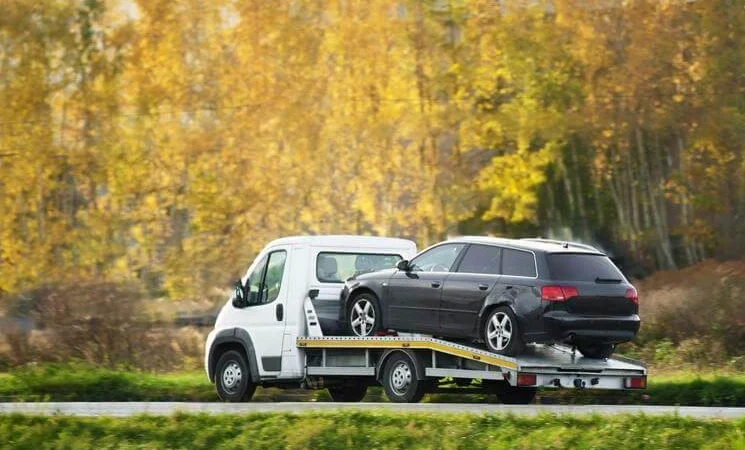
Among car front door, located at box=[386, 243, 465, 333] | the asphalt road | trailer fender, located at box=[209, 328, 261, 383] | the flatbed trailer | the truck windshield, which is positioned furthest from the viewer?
trailer fender, located at box=[209, 328, 261, 383]

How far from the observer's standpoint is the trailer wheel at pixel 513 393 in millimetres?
19812

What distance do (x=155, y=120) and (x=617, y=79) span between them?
9.60 m

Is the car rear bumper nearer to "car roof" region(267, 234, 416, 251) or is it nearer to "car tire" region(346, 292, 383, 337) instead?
"car tire" region(346, 292, 383, 337)

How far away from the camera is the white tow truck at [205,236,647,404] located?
18438 millimetres

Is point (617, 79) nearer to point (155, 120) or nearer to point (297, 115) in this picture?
point (297, 115)

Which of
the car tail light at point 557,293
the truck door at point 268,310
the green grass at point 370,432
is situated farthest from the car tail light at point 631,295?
the truck door at point 268,310

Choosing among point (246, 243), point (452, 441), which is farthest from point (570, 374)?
point (246, 243)

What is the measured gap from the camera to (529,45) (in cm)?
3234

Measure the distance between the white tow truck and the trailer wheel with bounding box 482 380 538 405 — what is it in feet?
0.04

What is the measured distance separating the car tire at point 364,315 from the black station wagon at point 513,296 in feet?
0.50

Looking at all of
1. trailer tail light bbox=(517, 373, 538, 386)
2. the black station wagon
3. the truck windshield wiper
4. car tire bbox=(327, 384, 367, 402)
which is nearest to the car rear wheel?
the black station wagon

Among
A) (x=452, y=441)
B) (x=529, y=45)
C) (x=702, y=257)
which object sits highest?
(x=529, y=45)

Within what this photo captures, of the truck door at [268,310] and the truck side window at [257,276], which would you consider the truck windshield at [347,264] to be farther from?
the truck side window at [257,276]

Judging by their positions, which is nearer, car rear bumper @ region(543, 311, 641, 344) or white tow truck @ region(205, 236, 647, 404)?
car rear bumper @ region(543, 311, 641, 344)
